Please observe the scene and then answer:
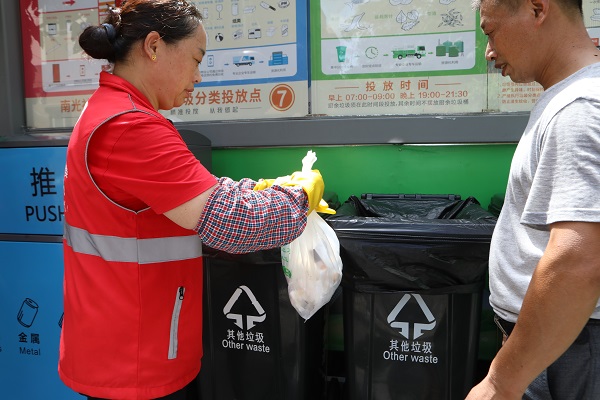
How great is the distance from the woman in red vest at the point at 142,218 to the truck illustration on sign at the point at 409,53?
4.36ft

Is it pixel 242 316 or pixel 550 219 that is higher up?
pixel 550 219

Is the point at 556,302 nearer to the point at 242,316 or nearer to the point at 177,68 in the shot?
the point at 177,68

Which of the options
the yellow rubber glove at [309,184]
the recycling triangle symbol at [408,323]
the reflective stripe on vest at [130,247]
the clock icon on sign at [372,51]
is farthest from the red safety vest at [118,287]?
the clock icon on sign at [372,51]

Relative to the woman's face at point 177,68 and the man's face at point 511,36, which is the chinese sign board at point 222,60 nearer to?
the woman's face at point 177,68

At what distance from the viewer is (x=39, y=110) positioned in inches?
120

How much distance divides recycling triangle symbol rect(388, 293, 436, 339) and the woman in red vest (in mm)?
603

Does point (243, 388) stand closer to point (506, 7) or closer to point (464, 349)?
point (464, 349)

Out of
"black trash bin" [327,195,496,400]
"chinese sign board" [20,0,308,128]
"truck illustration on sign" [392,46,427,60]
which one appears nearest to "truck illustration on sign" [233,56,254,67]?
"chinese sign board" [20,0,308,128]

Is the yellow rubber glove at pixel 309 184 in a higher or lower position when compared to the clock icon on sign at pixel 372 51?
Answer: lower

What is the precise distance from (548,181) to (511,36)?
38cm

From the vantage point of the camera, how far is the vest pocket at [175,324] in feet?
4.49

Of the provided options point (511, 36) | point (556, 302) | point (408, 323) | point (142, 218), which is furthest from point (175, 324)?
point (511, 36)

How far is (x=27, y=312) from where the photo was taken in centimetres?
245

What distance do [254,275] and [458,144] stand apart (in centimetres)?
123
